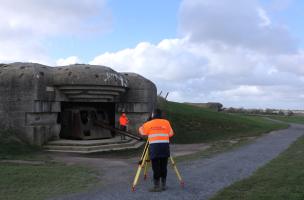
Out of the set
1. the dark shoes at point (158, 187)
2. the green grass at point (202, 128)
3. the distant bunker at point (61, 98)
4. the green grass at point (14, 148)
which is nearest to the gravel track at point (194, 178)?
the dark shoes at point (158, 187)

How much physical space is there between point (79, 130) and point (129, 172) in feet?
24.3

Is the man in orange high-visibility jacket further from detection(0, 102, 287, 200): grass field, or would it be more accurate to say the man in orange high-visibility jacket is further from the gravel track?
detection(0, 102, 287, 200): grass field

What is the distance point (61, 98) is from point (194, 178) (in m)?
8.85

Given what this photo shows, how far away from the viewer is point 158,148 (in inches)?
308

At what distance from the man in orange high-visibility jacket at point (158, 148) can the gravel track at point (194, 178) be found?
0.26 metres

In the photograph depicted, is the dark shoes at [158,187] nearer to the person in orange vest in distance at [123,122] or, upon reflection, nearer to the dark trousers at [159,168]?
the dark trousers at [159,168]

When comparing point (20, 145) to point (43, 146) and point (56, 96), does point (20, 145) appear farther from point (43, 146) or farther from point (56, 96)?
point (56, 96)

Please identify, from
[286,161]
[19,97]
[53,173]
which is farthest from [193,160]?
[19,97]

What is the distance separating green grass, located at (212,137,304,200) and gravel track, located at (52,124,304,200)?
28 centimetres

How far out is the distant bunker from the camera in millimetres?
15516

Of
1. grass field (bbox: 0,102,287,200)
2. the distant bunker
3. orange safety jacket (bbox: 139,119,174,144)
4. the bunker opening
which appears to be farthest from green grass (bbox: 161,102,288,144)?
orange safety jacket (bbox: 139,119,174,144)

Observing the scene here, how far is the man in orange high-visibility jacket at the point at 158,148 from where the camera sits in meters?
7.78

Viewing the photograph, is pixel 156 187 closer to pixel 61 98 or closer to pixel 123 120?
pixel 61 98

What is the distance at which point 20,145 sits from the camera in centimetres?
1495
